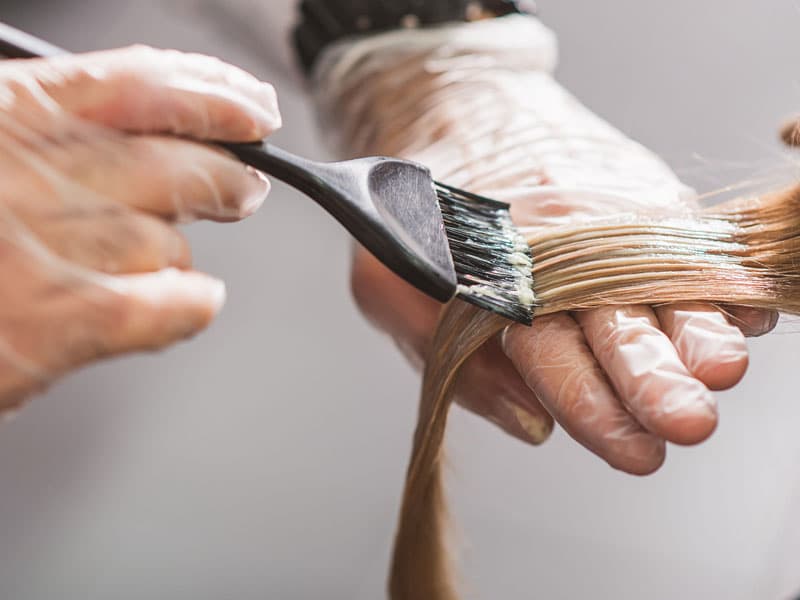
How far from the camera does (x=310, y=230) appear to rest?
4.27ft

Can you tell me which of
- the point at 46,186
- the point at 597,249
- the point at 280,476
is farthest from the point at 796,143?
the point at 280,476

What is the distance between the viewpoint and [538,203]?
0.72m

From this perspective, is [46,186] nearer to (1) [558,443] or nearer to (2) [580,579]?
(1) [558,443]

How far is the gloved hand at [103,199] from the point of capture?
444mm

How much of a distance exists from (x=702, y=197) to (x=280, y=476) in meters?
0.70

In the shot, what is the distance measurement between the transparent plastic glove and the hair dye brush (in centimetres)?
6

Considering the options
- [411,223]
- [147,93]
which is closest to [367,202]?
[411,223]

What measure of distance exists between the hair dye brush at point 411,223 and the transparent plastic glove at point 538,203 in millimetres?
64

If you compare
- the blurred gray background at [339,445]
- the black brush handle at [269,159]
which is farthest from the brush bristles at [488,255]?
the blurred gray background at [339,445]

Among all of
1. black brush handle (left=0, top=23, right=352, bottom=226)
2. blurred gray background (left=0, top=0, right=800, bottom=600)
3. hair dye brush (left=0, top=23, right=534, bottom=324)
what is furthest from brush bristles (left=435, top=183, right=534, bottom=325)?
blurred gray background (left=0, top=0, right=800, bottom=600)

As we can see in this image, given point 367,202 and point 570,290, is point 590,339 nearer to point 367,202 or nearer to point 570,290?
point 570,290

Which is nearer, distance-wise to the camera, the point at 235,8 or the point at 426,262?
the point at 426,262

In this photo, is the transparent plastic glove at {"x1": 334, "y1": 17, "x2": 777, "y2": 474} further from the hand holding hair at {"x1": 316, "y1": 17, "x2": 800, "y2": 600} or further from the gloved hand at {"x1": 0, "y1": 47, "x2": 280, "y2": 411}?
the gloved hand at {"x1": 0, "y1": 47, "x2": 280, "y2": 411}

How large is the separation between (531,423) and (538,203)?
0.22 meters
